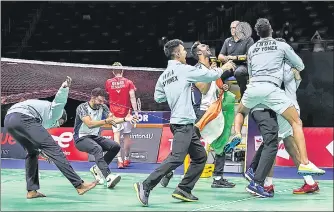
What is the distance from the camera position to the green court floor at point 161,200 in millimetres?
6938

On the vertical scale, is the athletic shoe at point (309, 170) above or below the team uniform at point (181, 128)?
below

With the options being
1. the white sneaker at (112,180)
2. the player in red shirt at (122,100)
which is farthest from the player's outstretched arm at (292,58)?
the player in red shirt at (122,100)

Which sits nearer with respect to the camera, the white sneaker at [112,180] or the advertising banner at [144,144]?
the white sneaker at [112,180]

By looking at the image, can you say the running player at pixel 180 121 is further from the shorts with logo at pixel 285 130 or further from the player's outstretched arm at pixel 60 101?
the shorts with logo at pixel 285 130

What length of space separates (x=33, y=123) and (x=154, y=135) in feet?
18.7

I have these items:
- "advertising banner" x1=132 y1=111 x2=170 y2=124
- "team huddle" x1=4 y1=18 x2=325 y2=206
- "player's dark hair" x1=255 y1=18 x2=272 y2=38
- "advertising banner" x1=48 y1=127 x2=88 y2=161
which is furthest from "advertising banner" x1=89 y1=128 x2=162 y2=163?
"player's dark hair" x1=255 y1=18 x2=272 y2=38

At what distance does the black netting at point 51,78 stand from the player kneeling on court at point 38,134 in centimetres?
333

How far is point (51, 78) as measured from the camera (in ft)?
39.8

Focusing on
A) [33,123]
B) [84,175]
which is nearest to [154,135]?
[84,175]

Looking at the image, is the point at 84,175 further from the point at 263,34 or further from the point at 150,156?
the point at 263,34

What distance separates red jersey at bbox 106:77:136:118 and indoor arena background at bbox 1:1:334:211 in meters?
0.45

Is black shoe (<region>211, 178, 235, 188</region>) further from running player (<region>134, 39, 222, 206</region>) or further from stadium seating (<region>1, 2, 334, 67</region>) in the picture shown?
stadium seating (<region>1, 2, 334, 67</region>)

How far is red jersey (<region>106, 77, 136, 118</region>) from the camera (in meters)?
12.0

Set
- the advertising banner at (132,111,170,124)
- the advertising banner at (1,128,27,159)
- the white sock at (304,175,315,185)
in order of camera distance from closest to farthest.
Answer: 1. the white sock at (304,175,315,185)
2. the advertising banner at (132,111,170,124)
3. the advertising banner at (1,128,27,159)
